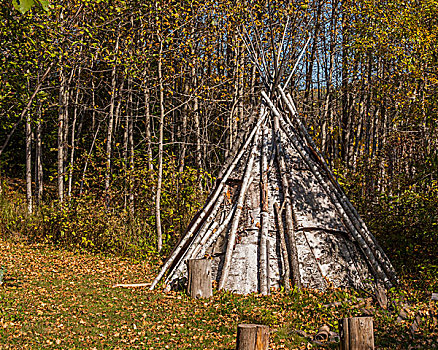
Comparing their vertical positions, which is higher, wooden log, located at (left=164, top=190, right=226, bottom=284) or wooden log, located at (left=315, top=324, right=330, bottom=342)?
wooden log, located at (left=164, top=190, right=226, bottom=284)

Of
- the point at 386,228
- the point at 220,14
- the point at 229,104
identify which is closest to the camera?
the point at 386,228

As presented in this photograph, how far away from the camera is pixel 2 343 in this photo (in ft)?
15.0

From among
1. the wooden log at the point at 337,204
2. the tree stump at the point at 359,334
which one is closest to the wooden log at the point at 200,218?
the wooden log at the point at 337,204

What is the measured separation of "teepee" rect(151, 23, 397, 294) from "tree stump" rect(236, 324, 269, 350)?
2419mm

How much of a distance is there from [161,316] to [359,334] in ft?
8.23

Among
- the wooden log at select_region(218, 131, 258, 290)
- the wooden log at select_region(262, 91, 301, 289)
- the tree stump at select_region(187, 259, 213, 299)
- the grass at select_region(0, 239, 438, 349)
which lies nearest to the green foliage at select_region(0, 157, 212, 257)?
the grass at select_region(0, 239, 438, 349)

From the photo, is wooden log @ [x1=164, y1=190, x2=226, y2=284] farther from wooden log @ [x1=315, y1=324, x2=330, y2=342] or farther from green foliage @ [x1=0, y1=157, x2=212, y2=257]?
green foliage @ [x1=0, y1=157, x2=212, y2=257]

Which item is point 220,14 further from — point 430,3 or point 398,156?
point 398,156

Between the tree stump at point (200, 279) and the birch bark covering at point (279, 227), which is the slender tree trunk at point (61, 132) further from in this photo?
the tree stump at point (200, 279)

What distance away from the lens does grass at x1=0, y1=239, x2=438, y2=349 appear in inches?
190

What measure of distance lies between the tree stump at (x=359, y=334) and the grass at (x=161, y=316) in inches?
27.0

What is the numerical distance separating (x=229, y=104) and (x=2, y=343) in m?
9.03

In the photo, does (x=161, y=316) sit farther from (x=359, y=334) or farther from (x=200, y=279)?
(x=359, y=334)

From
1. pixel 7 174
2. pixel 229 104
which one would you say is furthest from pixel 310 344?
pixel 7 174
